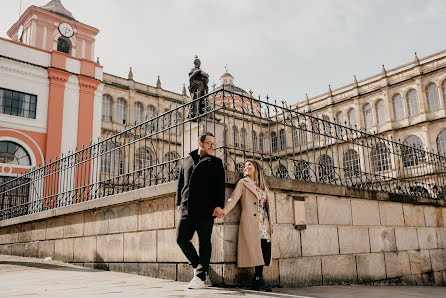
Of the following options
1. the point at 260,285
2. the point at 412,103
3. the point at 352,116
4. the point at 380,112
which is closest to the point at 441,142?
the point at 412,103

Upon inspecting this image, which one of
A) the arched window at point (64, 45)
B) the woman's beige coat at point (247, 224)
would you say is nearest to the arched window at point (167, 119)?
the woman's beige coat at point (247, 224)

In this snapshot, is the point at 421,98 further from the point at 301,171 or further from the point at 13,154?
the point at 13,154

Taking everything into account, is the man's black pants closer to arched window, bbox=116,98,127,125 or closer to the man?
the man

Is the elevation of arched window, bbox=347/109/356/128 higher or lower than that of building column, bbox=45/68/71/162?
higher

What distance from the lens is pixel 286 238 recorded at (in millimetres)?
5250

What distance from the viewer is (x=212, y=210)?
14.0 feet

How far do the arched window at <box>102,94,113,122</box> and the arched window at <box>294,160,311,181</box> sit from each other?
954 inches

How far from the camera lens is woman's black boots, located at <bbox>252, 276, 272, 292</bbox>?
Answer: 4.34m

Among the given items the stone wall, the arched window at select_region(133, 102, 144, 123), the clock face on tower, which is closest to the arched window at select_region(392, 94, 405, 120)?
the arched window at select_region(133, 102, 144, 123)

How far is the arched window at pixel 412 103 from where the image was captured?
30.1 m

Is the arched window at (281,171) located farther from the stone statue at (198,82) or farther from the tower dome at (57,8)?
the tower dome at (57,8)

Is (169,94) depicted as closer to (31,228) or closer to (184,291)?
(31,228)

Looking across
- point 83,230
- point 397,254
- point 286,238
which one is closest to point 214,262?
point 286,238

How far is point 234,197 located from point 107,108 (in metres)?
25.7
